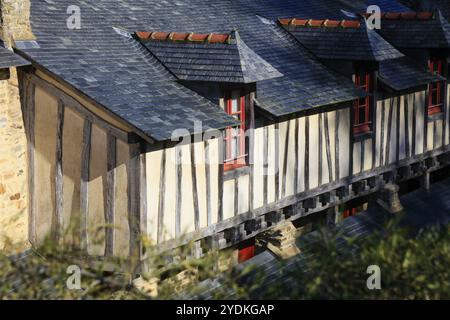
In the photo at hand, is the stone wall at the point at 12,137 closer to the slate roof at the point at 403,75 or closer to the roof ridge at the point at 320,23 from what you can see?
the roof ridge at the point at 320,23

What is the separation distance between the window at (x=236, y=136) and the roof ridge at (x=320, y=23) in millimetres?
3111

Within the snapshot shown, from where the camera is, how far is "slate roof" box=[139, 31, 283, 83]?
11461mm

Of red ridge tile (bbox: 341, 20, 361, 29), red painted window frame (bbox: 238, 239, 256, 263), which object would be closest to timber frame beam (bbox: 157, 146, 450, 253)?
red painted window frame (bbox: 238, 239, 256, 263)

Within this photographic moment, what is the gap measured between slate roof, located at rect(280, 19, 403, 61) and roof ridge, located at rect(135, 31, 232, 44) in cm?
267

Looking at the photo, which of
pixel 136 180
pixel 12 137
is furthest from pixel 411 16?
pixel 12 137

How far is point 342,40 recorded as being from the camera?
561 inches

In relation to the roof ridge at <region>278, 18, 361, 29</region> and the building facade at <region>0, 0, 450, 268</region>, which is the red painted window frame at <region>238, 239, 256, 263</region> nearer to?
the building facade at <region>0, 0, 450, 268</region>

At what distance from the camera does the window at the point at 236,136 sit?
464 inches

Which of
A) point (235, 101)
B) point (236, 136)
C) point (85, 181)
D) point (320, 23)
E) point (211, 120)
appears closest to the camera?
point (85, 181)

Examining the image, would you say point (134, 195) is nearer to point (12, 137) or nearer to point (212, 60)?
point (12, 137)

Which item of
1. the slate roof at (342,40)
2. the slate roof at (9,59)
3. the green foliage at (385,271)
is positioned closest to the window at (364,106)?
the slate roof at (342,40)

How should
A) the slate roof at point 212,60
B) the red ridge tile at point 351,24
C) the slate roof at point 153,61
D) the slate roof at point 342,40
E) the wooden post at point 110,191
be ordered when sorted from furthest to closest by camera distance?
the red ridge tile at point 351,24 < the slate roof at point 342,40 < the slate roof at point 212,60 < the slate roof at point 153,61 < the wooden post at point 110,191

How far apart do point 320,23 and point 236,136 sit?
371 centimetres

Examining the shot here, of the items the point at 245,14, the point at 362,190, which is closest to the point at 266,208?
the point at 362,190
